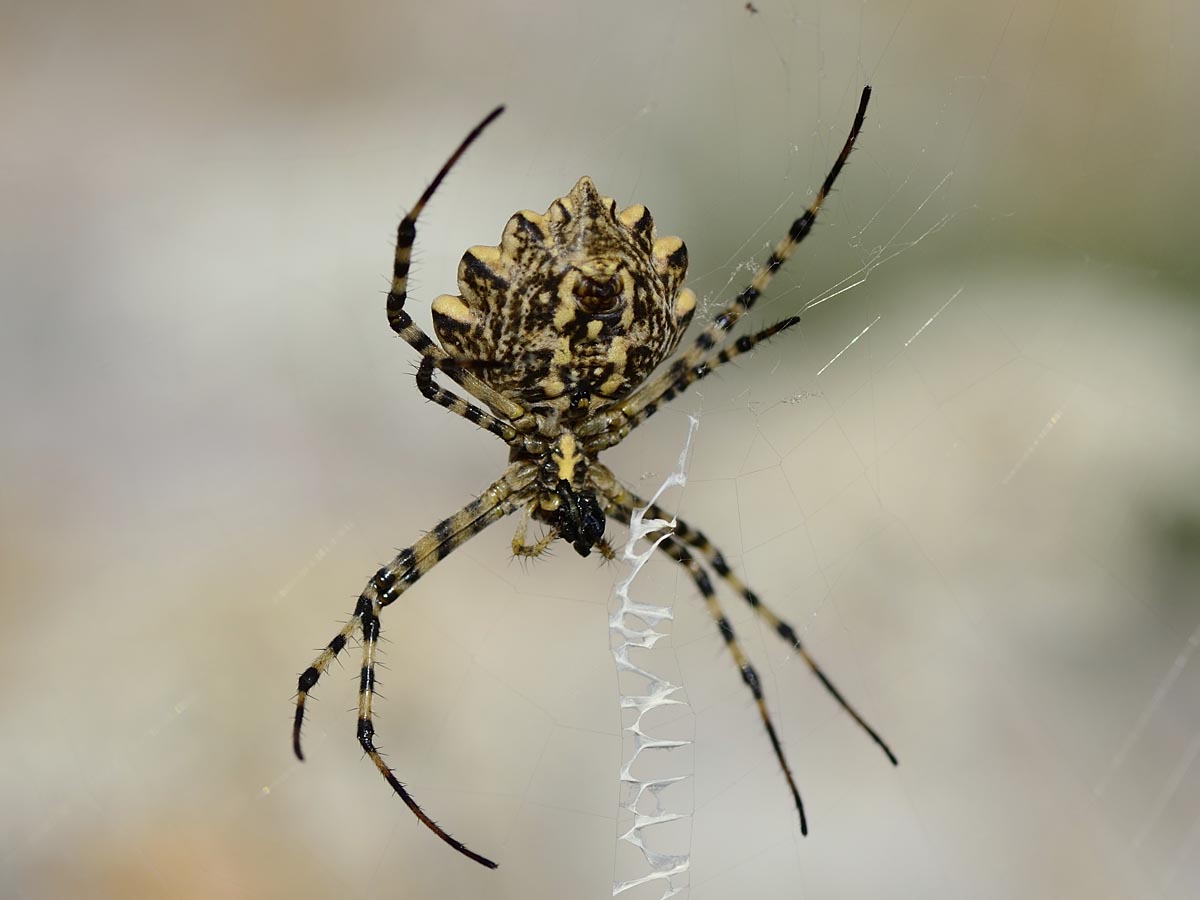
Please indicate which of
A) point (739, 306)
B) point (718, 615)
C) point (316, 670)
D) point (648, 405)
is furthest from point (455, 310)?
point (718, 615)

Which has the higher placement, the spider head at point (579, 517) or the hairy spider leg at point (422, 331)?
the hairy spider leg at point (422, 331)

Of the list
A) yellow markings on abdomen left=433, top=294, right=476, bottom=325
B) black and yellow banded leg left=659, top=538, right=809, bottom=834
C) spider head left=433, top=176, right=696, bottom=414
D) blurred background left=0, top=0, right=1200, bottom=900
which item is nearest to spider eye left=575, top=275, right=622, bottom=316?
spider head left=433, top=176, right=696, bottom=414

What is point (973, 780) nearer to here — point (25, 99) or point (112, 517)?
point (112, 517)

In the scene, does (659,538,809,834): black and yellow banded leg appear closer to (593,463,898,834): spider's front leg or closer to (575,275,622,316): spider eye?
(593,463,898,834): spider's front leg

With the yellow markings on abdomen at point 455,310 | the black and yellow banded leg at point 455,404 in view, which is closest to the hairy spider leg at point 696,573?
the black and yellow banded leg at point 455,404

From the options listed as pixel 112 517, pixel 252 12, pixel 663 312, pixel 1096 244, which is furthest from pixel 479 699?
pixel 252 12

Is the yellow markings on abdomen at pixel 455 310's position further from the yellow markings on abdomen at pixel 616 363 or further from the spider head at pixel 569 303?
the yellow markings on abdomen at pixel 616 363
